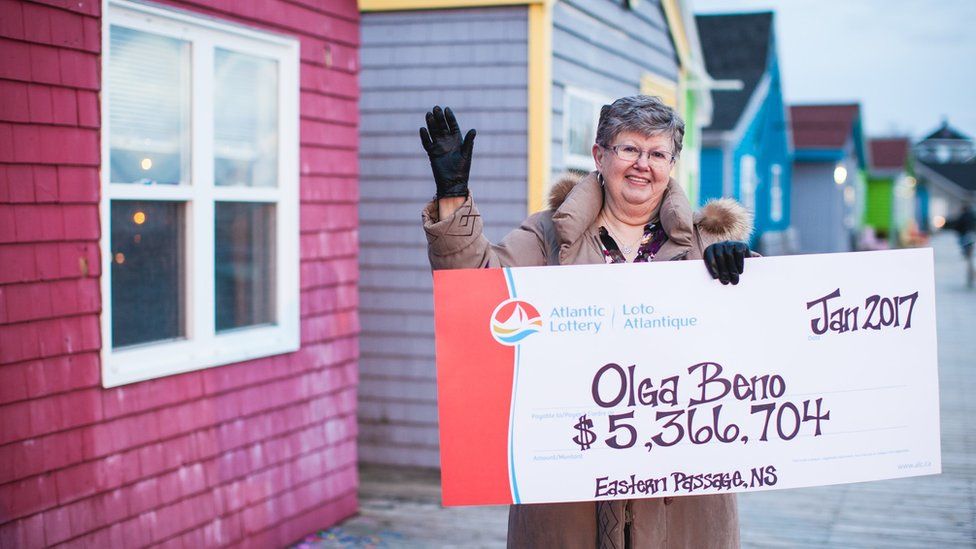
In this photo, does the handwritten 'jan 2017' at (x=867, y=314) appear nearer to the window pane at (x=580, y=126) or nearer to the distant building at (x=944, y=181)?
the window pane at (x=580, y=126)

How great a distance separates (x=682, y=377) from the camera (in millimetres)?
2637

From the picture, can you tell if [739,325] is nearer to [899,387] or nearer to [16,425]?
[899,387]

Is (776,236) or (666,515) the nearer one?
(666,515)

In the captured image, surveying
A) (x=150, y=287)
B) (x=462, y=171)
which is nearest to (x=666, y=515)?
(x=462, y=171)

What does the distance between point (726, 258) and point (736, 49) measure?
57.0 ft

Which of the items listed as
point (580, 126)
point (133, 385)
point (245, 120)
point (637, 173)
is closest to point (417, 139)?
point (580, 126)

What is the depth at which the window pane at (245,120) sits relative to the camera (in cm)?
456

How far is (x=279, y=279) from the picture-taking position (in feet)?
16.3

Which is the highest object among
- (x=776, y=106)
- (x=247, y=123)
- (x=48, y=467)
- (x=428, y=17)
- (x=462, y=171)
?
(x=776, y=106)

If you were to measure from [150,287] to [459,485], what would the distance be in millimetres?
2182

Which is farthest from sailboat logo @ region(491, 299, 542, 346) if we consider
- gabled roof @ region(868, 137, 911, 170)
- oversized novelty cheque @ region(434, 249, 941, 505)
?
gabled roof @ region(868, 137, 911, 170)

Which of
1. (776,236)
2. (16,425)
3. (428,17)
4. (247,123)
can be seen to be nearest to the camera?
(16,425)

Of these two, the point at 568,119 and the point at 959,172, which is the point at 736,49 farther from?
the point at 959,172

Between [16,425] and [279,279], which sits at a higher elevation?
[279,279]
